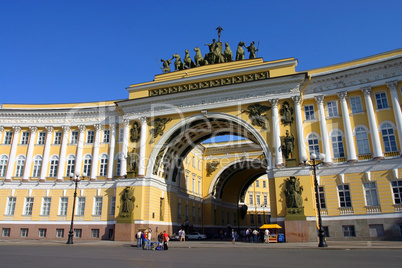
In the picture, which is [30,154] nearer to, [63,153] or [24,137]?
[24,137]

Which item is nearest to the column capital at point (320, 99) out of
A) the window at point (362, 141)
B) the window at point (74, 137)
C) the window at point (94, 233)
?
the window at point (362, 141)

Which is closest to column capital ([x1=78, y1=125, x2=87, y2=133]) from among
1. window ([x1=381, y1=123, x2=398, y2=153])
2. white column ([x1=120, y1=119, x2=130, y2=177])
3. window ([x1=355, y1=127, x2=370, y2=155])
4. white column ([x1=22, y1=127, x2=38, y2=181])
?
white column ([x1=22, y1=127, x2=38, y2=181])

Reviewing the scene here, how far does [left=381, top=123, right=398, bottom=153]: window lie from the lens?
2903cm

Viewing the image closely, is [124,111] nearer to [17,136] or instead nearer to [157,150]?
[157,150]

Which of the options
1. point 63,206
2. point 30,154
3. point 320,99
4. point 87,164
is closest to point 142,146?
point 87,164

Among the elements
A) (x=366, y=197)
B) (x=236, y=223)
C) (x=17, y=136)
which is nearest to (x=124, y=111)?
(x=17, y=136)

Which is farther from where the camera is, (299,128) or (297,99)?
(297,99)

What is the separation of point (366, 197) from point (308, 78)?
1230 cm

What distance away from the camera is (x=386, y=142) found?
29.3 m

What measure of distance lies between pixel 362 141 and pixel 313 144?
14.2 ft

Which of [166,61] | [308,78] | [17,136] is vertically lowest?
[17,136]

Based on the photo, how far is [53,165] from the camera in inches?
1610

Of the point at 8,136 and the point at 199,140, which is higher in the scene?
the point at 8,136

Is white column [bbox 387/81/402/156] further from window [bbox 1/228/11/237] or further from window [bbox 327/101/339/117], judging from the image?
window [bbox 1/228/11/237]
